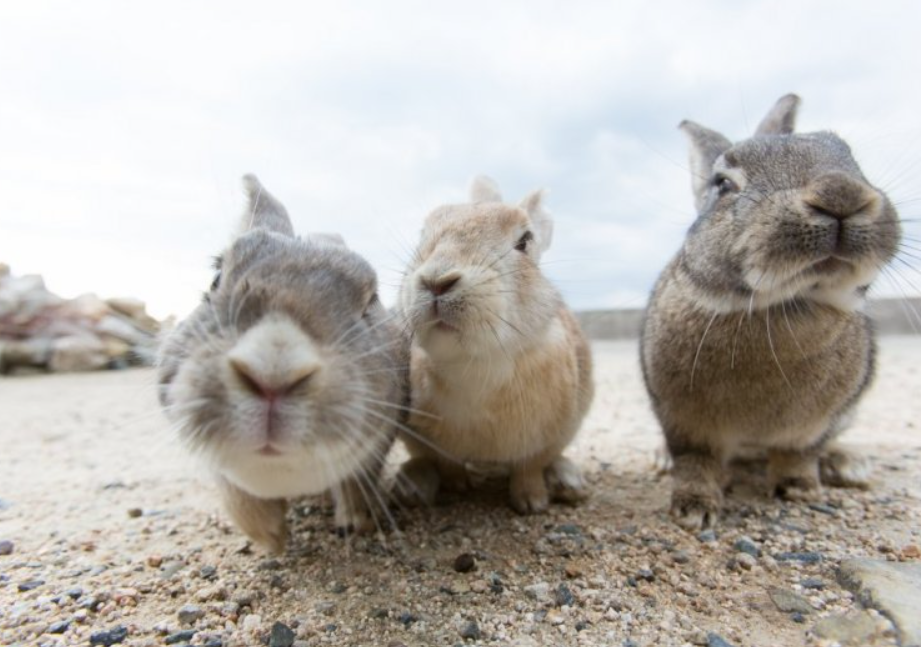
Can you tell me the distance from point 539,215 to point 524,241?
0.75 m

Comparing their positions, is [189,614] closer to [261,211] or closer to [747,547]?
[261,211]

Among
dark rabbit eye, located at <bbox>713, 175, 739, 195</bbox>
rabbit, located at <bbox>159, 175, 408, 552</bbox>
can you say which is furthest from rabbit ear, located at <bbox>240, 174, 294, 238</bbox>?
dark rabbit eye, located at <bbox>713, 175, 739, 195</bbox>

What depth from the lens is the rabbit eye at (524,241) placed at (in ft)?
13.7

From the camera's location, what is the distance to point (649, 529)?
13.4 feet

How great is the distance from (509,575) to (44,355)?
13152mm

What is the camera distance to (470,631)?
9.59 ft

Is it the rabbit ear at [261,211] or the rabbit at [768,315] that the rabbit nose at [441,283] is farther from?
the rabbit at [768,315]

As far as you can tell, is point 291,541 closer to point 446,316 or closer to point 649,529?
point 446,316

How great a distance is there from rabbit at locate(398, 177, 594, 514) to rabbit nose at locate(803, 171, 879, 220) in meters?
1.48

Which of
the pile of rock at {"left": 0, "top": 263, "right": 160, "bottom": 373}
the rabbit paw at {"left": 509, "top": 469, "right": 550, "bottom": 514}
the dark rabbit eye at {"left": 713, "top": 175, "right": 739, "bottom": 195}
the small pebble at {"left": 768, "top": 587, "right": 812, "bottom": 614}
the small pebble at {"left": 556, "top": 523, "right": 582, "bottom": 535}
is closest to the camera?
the small pebble at {"left": 768, "top": 587, "right": 812, "bottom": 614}

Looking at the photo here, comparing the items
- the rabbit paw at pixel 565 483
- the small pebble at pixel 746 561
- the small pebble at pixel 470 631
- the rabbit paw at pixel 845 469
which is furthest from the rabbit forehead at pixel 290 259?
the rabbit paw at pixel 845 469

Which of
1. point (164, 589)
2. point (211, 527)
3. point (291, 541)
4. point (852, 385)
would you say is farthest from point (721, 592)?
point (211, 527)

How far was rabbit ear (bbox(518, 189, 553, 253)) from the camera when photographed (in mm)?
4848

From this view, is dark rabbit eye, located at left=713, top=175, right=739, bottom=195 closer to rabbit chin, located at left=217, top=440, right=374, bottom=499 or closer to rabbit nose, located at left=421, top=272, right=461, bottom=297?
rabbit nose, located at left=421, top=272, right=461, bottom=297
